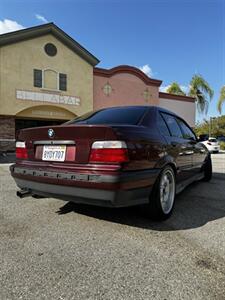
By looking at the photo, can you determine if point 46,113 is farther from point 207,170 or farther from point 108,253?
point 108,253

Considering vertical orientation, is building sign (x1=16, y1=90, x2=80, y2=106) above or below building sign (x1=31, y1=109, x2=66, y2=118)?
above

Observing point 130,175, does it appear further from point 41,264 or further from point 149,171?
point 41,264

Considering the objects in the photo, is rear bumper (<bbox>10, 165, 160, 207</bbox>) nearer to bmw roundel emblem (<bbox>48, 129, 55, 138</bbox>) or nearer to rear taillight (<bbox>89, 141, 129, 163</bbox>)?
rear taillight (<bbox>89, 141, 129, 163</bbox>)

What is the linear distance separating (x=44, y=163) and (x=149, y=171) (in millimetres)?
1247

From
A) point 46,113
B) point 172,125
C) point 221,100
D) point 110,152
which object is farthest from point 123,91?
point 110,152

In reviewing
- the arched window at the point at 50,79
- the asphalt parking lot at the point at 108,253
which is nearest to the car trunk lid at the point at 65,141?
the asphalt parking lot at the point at 108,253

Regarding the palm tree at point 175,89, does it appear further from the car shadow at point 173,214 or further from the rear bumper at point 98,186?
the rear bumper at point 98,186

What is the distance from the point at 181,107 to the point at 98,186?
22.7 meters

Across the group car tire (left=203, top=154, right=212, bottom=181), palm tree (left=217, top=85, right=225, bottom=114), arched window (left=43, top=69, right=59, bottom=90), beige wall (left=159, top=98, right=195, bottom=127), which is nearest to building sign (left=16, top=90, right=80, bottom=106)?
arched window (left=43, top=69, right=59, bottom=90)

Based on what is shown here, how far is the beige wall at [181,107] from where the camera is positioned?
22.9 m

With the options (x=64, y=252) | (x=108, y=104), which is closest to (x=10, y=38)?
(x=108, y=104)

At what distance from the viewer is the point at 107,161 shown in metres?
2.55

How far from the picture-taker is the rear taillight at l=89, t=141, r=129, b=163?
2525 mm

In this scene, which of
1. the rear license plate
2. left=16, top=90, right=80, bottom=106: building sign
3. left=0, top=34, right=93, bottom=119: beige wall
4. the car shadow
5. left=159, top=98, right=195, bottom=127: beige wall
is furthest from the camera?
left=159, top=98, right=195, bottom=127: beige wall
